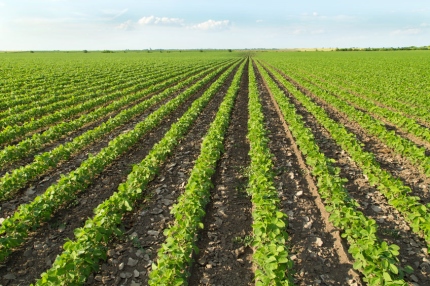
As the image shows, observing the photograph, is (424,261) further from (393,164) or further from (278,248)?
(393,164)

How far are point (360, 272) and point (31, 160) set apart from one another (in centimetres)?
1058

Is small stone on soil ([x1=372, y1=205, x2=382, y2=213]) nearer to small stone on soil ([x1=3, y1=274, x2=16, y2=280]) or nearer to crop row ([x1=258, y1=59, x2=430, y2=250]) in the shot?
crop row ([x1=258, y1=59, x2=430, y2=250])

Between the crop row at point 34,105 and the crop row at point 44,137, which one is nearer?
the crop row at point 44,137

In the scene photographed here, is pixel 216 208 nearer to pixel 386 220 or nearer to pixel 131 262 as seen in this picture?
pixel 131 262

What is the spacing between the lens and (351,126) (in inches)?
553

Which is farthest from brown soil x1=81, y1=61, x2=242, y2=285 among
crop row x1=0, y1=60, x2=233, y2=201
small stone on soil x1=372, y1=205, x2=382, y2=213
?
small stone on soil x1=372, y1=205, x2=382, y2=213

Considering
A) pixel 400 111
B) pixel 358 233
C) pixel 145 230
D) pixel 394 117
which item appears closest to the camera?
pixel 358 233

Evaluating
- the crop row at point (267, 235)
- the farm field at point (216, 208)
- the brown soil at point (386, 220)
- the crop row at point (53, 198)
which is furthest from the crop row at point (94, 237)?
the brown soil at point (386, 220)

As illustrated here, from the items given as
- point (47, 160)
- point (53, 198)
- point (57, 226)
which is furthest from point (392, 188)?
point (47, 160)

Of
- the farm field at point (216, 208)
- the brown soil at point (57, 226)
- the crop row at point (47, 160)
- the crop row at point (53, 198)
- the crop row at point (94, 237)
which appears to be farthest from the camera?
the crop row at point (47, 160)

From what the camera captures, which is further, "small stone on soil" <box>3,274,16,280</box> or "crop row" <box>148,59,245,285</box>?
"small stone on soil" <box>3,274,16,280</box>

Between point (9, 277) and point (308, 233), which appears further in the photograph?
point (308, 233)

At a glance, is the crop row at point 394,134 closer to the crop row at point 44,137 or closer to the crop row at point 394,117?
the crop row at point 394,117

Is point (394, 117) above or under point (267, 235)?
above
